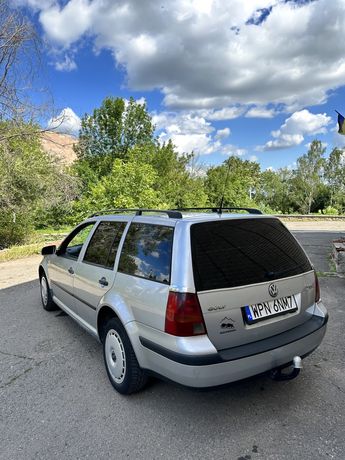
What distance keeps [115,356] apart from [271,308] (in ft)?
4.79

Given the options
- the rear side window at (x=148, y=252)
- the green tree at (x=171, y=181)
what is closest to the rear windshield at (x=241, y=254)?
the rear side window at (x=148, y=252)

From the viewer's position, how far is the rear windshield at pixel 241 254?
253cm

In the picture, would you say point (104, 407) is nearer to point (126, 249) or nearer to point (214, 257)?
point (126, 249)

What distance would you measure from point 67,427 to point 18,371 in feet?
3.99

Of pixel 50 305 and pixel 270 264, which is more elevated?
pixel 270 264

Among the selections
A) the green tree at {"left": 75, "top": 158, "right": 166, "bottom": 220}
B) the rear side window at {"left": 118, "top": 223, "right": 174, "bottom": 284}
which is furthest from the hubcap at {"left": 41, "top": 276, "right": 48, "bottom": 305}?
the green tree at {"left": 75, "top": 158, "right": 166, "bottom": 220}

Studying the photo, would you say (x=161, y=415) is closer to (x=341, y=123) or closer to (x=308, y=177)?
(x=341, y=123)

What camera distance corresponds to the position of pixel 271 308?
107 inches

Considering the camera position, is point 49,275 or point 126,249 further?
point 49,275

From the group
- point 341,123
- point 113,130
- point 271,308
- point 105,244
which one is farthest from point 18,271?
point 113,130

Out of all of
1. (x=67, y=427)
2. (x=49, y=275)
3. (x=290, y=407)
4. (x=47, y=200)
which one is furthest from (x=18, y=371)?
(x=47, y=200)

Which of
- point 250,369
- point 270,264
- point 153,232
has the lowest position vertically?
point 250,369

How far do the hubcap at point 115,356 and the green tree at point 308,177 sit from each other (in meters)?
46.2

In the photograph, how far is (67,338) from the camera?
4.32m
